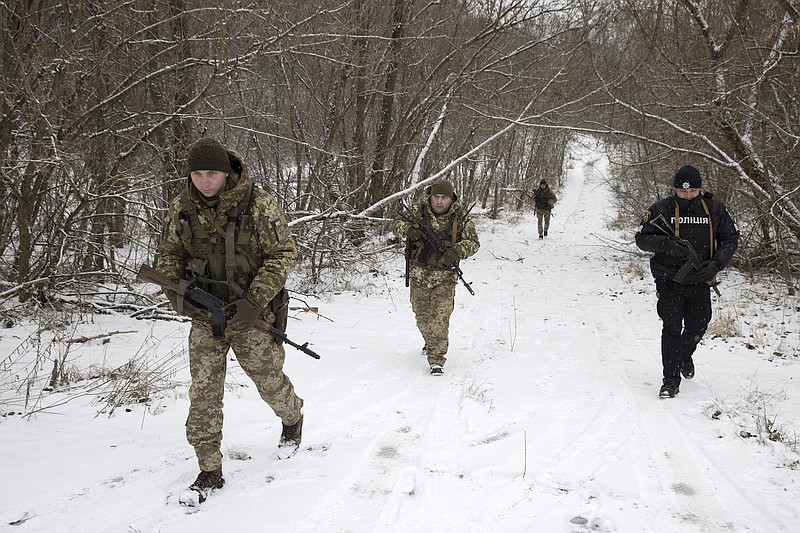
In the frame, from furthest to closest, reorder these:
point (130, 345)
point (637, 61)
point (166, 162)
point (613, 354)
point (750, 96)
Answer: point (637, 61) < point (750, 96) < point (166, 162) < point (613, 354) < point (130, 345)

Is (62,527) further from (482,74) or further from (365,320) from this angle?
(482,74)

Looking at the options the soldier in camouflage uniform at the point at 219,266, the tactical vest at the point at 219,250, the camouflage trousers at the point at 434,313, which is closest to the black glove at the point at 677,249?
the camouflage trousers at the point at 434,313

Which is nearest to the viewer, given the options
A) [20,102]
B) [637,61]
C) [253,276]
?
[253,276]

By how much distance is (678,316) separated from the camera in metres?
4.95

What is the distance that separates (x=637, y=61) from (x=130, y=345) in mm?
9305

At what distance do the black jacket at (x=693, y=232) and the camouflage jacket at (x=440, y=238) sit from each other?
1.75 m

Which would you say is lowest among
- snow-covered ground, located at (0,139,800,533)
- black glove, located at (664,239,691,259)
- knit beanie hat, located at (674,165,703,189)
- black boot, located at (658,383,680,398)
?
snow-covered ground, located at (0,139,800,533)

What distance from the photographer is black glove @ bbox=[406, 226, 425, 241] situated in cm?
568

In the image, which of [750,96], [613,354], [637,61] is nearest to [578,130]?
[637,61]

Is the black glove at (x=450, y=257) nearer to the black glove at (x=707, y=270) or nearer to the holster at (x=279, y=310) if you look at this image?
the black glove at (x=707, y=270)

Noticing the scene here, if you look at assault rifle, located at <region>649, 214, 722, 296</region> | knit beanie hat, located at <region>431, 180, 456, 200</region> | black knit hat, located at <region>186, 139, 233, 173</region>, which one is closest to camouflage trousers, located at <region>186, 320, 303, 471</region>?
black knit hat, located at <region>186, 139, 233, 173</region>

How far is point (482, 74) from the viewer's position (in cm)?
1107

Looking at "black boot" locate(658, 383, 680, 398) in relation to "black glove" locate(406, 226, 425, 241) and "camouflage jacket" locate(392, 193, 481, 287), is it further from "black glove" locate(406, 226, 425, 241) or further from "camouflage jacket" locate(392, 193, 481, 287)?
"black glove" locate(406, 226, 425, 241)

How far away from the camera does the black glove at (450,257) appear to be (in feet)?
18.1
